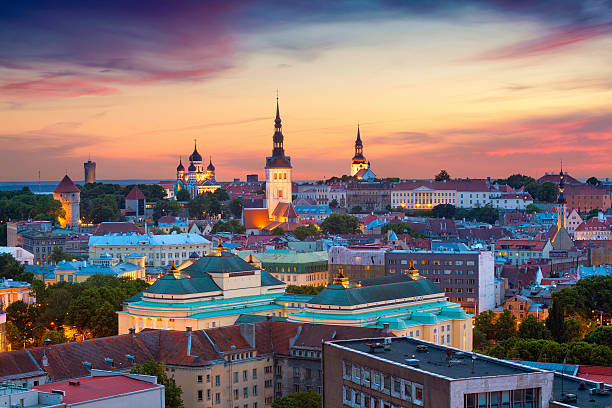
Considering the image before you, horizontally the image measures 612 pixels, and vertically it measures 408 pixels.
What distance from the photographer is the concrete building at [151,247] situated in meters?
140

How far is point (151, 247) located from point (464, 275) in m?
53.0

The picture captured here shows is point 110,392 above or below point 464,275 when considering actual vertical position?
above

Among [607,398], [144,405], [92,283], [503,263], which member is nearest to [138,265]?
[92,283]

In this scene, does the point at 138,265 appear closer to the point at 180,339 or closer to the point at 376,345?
the point at 180,339

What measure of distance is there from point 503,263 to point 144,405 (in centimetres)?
9464

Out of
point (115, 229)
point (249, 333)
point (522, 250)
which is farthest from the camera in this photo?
point (115, 229)

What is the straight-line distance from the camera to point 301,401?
52781 mm

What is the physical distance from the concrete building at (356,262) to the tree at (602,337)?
3743 cm

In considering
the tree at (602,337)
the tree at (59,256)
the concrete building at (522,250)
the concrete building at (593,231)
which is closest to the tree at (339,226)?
the concrete building at (522,250)

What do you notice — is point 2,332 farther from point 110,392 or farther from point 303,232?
point 303,232

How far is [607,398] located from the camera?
1366 inches

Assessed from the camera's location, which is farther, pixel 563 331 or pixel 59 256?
pixel 59 256

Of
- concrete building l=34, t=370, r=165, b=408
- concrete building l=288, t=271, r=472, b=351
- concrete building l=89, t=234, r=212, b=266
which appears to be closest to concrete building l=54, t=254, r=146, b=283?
concrete building l=89, t=234, r=212, b=266

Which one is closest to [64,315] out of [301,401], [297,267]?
[301,401]
